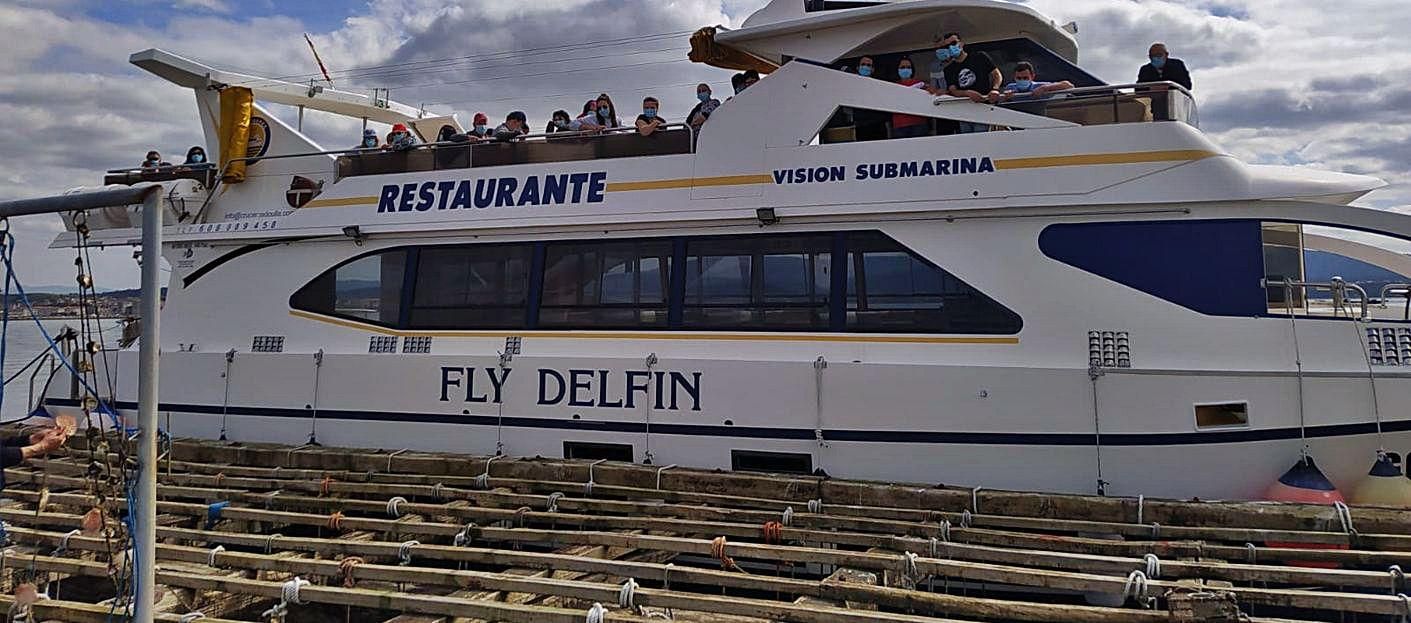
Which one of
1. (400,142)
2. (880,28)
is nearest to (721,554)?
(880,28)

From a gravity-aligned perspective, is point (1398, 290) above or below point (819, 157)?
below

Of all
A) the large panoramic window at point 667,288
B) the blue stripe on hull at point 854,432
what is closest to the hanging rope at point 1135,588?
the blue stripe on hull at point 854,432

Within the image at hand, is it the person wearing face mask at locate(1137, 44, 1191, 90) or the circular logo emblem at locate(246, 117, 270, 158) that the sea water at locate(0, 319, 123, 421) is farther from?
the person wearing face mask at locate(1137, 44, 1191, 90)

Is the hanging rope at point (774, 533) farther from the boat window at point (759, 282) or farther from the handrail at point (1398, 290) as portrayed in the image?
the handrail at point (1398, 290)

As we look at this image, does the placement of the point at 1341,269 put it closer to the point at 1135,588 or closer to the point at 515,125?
the point at 1135,588

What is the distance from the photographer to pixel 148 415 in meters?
3.47

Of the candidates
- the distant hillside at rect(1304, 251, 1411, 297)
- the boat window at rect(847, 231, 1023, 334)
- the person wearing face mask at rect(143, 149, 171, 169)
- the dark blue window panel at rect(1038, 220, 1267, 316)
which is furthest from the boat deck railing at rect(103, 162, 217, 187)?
the distant hillside at rect(1304, 251, 1411, 297)

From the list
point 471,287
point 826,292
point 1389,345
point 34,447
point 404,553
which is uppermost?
point 471,287

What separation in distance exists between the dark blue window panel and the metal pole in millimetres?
5505

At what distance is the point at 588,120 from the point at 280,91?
396 cm

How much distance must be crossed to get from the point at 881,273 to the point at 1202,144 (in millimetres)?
2322

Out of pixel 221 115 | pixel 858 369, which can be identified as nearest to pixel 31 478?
pixel 221 115

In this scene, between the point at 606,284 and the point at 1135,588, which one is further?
the point at 606,284

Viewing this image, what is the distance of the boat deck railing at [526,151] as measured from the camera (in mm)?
7730
